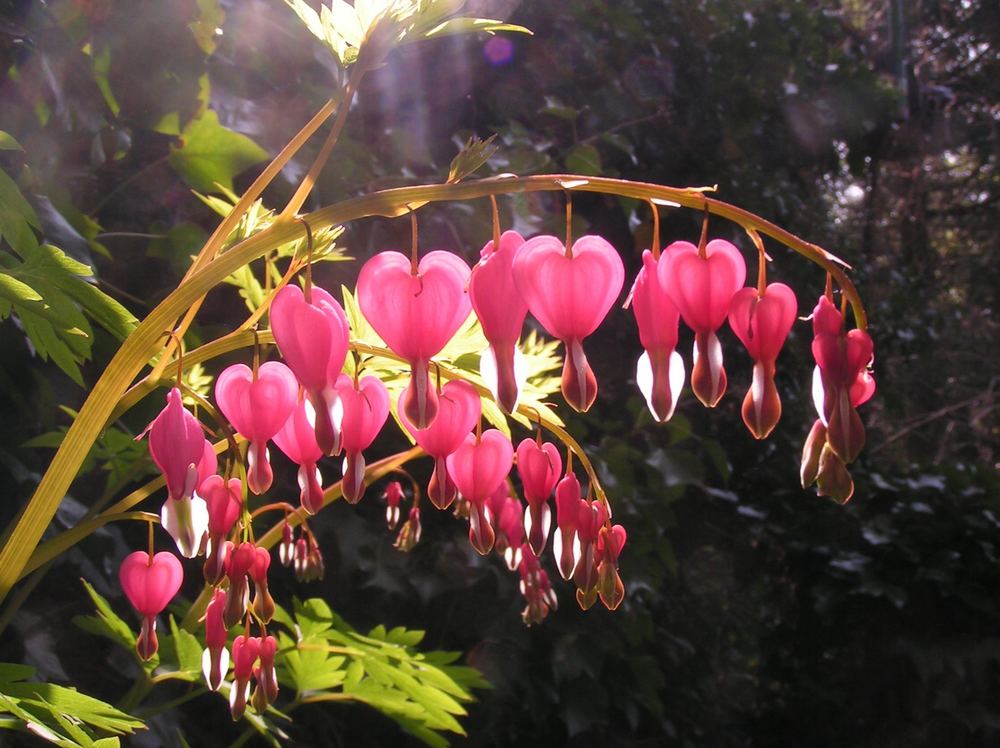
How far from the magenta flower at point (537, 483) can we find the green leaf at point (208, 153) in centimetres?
102

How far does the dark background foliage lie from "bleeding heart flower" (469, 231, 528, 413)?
0.73 metres

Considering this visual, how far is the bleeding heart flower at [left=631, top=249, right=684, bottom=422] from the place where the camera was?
0.62 meters

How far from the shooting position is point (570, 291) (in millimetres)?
619

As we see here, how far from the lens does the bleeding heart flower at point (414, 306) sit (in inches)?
24.7

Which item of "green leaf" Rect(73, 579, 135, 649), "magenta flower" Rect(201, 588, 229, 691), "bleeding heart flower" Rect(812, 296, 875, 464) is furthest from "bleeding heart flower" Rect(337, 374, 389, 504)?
"green leaf" Rect(73, 579, 135, 649)

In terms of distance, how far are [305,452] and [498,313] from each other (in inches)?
8.0

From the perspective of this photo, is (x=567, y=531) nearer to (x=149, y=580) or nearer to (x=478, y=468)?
(x=478, y=468)

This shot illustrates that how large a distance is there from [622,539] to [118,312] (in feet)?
1.54

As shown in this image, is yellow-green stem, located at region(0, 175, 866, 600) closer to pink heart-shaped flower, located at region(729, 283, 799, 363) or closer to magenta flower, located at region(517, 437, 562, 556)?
pink heart-shaped flower, located at region(729, 283, 799, 363)

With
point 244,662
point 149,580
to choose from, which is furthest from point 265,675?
point 149,580

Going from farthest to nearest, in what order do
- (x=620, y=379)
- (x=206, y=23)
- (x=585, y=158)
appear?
1. (x=620, y=379)
2. (x=585, y=158)
3. (x=206, y=23)

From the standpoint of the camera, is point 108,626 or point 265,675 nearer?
point 265,675

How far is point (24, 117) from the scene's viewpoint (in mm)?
1419

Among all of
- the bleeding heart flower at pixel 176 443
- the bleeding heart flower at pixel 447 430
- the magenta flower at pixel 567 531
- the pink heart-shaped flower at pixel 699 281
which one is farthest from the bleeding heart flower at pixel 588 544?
the bleeding heart flower at pixel 176 443
